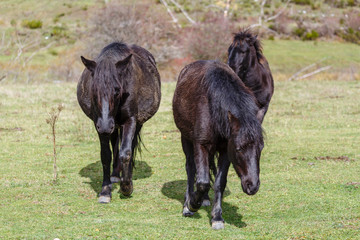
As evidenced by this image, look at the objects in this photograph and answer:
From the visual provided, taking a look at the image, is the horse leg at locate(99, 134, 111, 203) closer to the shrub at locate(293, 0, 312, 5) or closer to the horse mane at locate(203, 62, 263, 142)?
the horse mane at locate(203, 62, 263, 142)

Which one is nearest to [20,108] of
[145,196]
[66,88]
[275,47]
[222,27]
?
[66,88]

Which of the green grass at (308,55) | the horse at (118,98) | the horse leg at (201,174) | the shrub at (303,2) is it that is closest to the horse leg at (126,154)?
the horse at (118,98)

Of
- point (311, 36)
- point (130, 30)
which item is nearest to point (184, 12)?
point (311, 36)

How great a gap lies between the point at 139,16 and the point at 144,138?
66.3ft

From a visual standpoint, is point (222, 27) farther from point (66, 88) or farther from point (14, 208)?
point (14, 208)

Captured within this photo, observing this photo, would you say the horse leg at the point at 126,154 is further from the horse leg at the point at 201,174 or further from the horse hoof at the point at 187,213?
the horse leg at the point at 201,174

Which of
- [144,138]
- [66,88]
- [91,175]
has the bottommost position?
[66,88]

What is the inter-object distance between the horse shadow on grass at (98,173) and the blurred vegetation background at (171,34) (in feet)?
43.5

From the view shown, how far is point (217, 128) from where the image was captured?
5809 mm

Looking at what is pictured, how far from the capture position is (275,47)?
1398 inches

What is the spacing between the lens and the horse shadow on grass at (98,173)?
8.63 m

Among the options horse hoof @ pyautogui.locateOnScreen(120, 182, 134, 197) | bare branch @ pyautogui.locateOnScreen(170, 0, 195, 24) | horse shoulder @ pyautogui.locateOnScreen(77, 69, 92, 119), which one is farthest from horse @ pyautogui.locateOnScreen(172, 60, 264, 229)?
bare branch @ pyautogui.locateOnScreen(170, 0, 195, 24)

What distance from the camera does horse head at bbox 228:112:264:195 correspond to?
5324 millimetres

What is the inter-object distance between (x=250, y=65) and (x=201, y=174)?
5.35 metres
